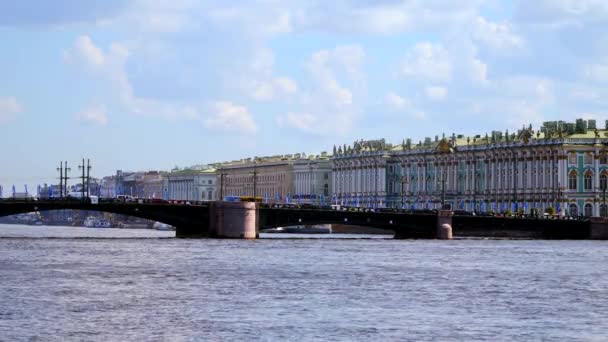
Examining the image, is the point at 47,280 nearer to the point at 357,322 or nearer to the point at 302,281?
the point at 302,281

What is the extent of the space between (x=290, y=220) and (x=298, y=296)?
2407 inches

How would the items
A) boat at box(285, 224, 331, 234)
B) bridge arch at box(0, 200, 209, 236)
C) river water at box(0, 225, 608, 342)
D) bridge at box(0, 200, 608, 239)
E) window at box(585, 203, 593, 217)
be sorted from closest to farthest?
river water at box(0, 225, 608, 342) → bridge arch at box(0, 200, 209, 236) → bridge at box(0, 200, 608, 239) → window at box(585, 203, 593, 217) → boat at box(285, 224, 331, 234)

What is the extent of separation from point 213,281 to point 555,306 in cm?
1534

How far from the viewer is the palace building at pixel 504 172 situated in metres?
157

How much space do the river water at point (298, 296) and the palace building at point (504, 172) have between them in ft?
213

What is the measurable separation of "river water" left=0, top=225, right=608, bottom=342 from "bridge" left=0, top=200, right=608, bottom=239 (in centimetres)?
2001

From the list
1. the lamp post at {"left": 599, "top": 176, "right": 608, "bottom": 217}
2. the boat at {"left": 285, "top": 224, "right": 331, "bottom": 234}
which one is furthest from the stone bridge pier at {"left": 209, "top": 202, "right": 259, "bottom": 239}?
the boat at {"left": 285, "top": 224, "right": 331, "bottom": 234}

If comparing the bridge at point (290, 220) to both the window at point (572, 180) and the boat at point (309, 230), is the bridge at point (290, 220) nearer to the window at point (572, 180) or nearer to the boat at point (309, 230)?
the window at point (572, 180)

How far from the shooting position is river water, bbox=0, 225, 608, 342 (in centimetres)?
4606

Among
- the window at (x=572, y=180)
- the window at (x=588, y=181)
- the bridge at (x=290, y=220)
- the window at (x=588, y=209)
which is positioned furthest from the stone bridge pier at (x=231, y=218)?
the window at (x=588, y=181)

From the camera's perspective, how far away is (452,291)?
60.7m

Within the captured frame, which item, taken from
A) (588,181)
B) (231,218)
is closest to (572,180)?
(588,181)

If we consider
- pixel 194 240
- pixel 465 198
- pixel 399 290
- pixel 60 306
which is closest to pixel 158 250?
pixel 194 240

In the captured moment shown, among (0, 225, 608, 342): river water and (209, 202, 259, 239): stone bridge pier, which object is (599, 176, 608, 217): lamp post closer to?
(209, 202, 259, 239): stone bridge pier
